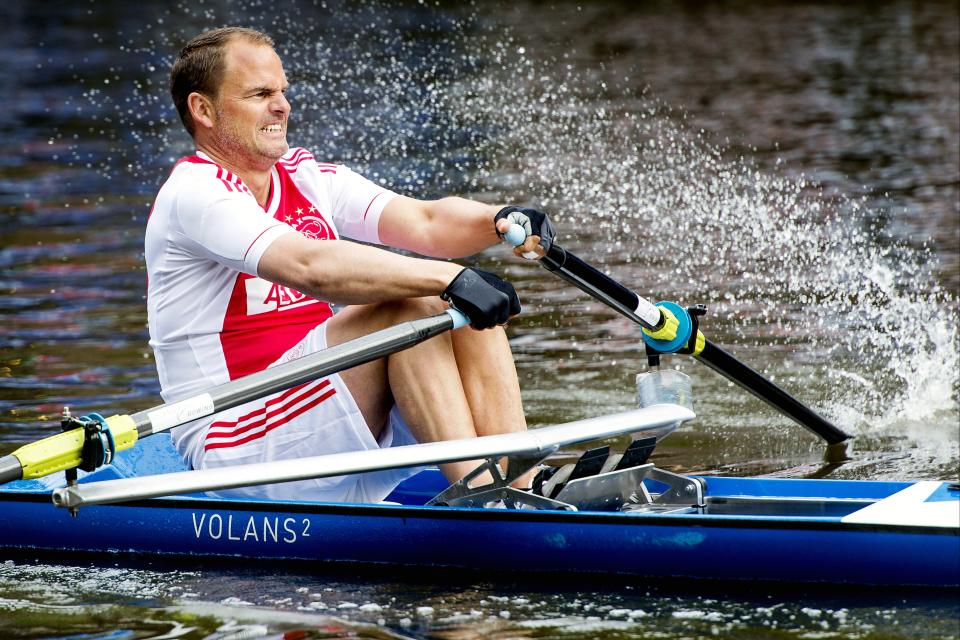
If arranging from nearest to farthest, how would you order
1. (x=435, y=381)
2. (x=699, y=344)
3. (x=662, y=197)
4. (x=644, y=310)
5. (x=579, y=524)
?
(x=579, y=524), (x=435, y=381), (x=644, y=310), (x=699, y=344), (x=662, y=197)

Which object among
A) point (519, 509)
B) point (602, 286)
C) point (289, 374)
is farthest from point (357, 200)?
point (519, 509)

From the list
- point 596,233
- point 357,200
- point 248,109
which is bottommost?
point 357,200

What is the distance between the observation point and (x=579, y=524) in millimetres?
4629

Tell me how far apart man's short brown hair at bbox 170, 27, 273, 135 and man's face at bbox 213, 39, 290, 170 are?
24mm

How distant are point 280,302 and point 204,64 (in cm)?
84

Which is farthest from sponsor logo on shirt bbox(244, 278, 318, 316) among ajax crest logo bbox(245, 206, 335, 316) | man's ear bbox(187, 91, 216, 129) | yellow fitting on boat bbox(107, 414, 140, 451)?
yellow fitting on boat bbox(107, 414, 140, 451)

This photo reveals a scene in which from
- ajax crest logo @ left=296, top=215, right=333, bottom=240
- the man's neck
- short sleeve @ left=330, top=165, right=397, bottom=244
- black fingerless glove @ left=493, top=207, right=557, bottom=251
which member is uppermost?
the man's neck

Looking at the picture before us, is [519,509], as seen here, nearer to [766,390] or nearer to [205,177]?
[205,177]

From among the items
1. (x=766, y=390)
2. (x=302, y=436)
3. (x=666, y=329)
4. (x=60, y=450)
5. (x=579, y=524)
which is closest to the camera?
(x=60, y=450)

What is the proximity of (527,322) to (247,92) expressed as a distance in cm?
411

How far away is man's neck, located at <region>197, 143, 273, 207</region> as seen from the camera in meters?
5.00

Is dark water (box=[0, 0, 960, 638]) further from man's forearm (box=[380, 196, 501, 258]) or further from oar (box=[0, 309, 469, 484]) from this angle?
man's forearm (box=[380, 196, 501, 258])

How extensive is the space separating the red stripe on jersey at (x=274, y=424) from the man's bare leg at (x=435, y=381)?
0.36 feet

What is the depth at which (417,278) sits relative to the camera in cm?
467
